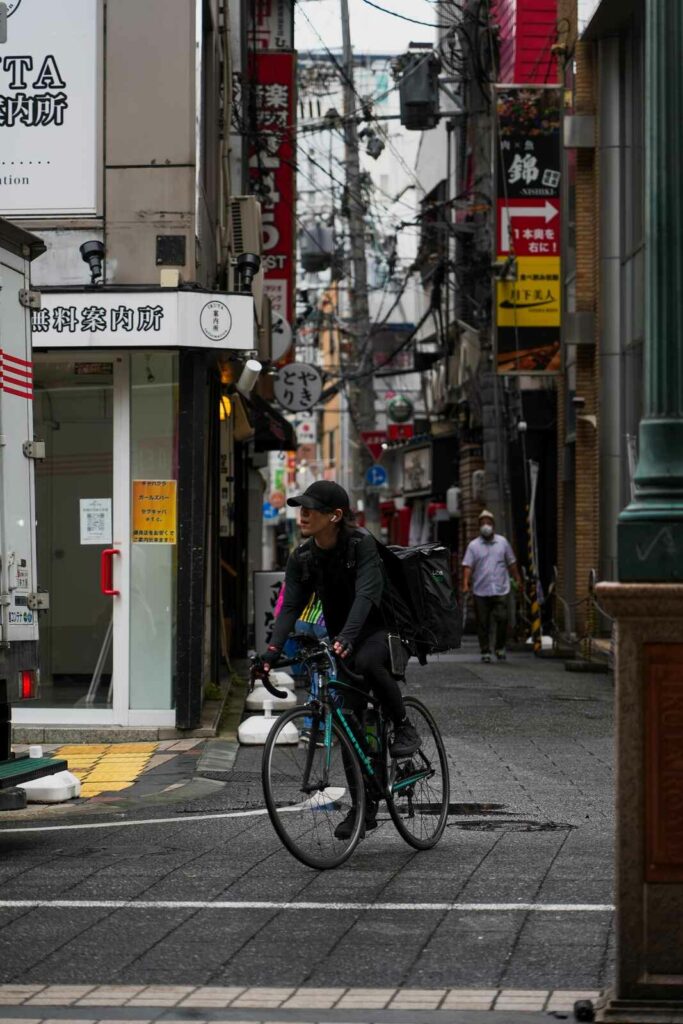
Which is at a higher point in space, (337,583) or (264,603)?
(337,583)

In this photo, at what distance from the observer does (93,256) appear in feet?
45.4

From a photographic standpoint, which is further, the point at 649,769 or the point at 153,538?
the point at 153,538

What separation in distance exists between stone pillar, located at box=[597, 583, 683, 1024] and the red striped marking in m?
4.83

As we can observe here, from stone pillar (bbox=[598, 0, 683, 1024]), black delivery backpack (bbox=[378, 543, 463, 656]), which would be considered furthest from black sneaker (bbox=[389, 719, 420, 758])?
stone pillar (bbox=[598, 0, 683, 1024])

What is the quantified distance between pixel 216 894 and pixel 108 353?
7680 mm

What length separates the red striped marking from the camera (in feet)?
30.1

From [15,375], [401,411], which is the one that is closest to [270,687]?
[15,375]

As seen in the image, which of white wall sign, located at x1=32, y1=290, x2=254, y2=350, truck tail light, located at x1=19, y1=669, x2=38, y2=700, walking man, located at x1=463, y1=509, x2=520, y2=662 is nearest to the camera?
truck tail light, located at x1=19, y1=669, x2=38, y2=700

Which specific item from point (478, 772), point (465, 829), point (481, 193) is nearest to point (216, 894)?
point (465, 829)

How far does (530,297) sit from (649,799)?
71.9ft

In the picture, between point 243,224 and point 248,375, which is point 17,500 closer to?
point 248,375

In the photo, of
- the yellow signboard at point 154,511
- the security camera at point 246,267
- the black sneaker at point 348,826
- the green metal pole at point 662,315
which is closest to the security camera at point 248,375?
the security camera at point 246,267

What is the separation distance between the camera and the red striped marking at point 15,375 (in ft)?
30.1

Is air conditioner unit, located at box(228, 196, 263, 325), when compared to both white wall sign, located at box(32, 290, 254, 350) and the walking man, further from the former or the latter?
white wall sign, located at box(32, 290, 254, 350)
